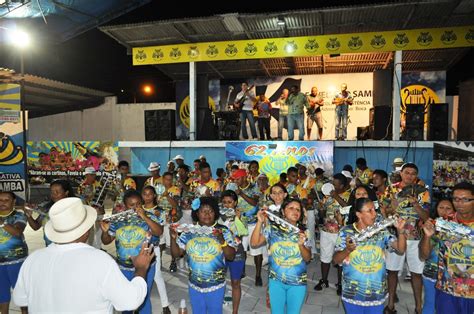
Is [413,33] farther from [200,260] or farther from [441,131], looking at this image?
[200,260]

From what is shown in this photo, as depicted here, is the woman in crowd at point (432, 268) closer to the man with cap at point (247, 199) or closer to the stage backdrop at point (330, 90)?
the man with cap at point (247, 199)

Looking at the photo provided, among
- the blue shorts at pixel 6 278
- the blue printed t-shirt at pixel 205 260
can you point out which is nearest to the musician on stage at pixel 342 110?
the blue printed t-shirt at pixel 205 260

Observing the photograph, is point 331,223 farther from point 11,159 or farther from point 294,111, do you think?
point 11,159

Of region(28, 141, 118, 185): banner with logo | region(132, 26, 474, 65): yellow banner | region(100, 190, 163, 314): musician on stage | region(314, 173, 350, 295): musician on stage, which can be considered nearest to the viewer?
region(100, 190, 163, 314): musician on stage

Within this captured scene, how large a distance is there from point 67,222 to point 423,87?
17902mm

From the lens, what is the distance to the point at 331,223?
6117 millimetres

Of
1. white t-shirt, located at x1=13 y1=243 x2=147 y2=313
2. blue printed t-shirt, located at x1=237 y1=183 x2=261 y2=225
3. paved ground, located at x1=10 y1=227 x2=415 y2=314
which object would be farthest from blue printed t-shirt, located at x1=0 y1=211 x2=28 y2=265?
blue printed t-shirt, located at x1=237 y1=183 x2=261 y2=225

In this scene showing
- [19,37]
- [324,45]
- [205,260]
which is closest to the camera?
[205,260]

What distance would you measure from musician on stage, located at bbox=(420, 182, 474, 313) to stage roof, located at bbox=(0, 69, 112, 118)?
15.8 metres

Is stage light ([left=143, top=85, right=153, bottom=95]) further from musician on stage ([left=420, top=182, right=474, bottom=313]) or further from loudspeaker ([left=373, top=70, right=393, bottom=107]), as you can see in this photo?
musician on stage ([left=420, top=182, right=474, bottom=313])

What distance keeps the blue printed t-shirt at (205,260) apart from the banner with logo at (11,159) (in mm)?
11823

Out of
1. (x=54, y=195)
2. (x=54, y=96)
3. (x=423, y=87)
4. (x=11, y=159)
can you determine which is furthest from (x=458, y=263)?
(x=54, y=96)

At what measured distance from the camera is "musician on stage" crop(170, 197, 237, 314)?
384cm

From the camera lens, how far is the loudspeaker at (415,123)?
1135 cm
